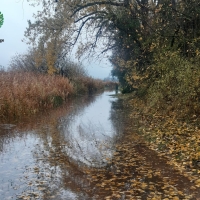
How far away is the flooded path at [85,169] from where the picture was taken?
537cm

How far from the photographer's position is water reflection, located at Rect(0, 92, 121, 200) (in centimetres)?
555

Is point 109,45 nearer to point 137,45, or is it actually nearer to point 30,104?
point 137,45

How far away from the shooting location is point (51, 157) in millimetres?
7805

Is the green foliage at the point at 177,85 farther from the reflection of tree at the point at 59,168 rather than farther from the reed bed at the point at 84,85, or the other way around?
the reed bed at the point at 84,85

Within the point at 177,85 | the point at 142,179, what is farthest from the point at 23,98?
the point at 142,179

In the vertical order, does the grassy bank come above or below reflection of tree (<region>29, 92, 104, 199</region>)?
above

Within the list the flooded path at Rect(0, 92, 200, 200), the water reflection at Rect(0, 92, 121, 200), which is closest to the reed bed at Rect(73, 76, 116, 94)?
the water reflection at Rect(0, 92, 121, 200)

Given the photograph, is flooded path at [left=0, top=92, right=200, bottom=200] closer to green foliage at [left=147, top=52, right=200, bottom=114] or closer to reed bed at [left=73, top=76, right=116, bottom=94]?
green foliage at [left=147, top=52, right=200, bottom=114]

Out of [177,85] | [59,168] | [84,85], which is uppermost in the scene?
[84,85]

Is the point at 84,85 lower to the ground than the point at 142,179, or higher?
higher

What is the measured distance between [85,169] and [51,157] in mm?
1349

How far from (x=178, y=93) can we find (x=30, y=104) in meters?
7.21

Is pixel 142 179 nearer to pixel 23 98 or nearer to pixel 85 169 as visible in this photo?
pixel 85 169

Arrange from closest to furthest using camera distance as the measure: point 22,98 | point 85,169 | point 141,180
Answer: point 141,180, point 85,169, point 22,98
